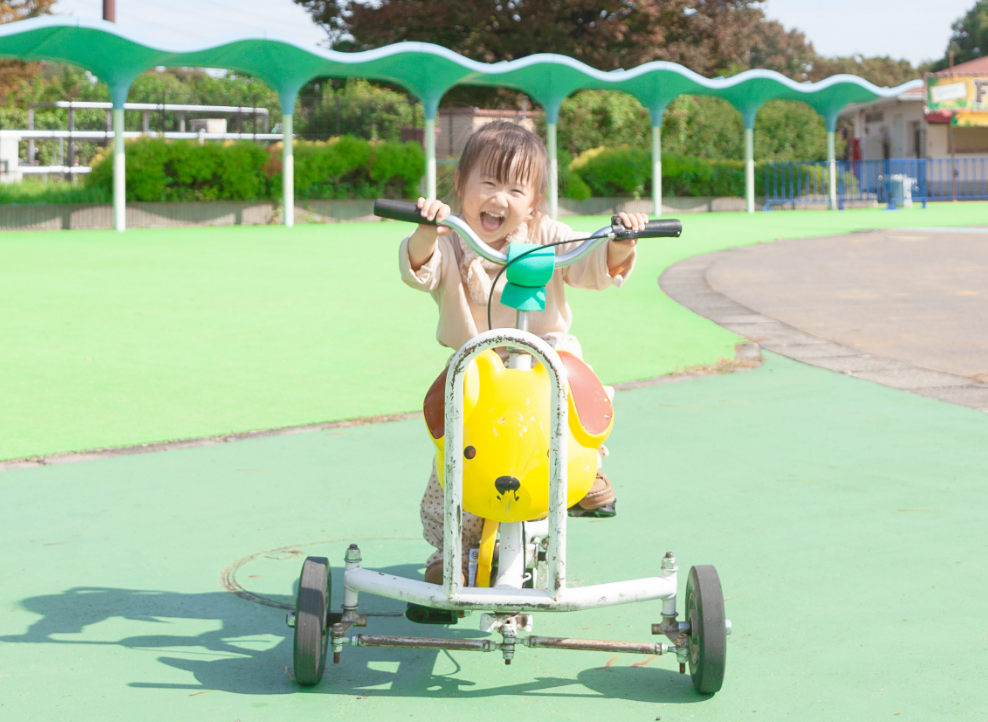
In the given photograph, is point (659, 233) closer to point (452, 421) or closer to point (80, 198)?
point (452, 421)

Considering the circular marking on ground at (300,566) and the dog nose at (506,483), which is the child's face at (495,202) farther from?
the circular marking on ground at (300,566)

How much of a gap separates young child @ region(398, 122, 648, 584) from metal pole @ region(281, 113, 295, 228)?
1938cm

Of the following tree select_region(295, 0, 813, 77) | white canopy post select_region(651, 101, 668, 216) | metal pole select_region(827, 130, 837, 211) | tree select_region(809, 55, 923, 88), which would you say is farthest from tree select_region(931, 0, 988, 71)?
white canopy post select_region(651, 101, 668, 216)

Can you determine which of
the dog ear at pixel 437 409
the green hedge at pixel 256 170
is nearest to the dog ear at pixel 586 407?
the dog ear at pixel 437 409

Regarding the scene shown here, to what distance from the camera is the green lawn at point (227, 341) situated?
5.32 m

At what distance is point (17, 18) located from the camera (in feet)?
83.7

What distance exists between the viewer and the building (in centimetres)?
3381

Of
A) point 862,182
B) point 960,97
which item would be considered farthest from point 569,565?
point 960,97

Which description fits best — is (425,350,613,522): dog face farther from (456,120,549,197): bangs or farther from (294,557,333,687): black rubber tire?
(456,120,549,197): bangs

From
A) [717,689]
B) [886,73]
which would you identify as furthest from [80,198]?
[886,73]

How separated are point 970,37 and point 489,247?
8534 cm

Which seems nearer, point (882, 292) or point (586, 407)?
point (586, 407)

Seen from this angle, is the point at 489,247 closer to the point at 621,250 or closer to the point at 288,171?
the point at 621,250

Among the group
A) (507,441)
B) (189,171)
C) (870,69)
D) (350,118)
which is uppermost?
(870,69)
